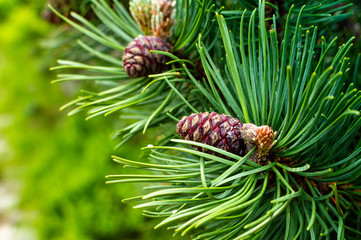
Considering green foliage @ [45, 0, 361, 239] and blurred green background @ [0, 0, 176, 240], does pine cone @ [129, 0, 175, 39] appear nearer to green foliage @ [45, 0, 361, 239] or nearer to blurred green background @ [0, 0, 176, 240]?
green foliage @ [45, 0, 361, 239]

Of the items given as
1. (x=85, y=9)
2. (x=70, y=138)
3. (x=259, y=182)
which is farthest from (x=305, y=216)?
(x=70, y=138)

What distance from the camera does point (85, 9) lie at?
562mm

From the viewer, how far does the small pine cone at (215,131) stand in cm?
27

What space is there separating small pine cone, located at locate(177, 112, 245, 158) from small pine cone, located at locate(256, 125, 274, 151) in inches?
0.7

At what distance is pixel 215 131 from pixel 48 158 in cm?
174

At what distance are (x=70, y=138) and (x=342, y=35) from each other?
161cm

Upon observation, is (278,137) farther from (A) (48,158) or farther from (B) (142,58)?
(A) (48,158)

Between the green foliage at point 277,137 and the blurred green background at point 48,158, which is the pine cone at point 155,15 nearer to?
Result: the green foliage at point 277,137

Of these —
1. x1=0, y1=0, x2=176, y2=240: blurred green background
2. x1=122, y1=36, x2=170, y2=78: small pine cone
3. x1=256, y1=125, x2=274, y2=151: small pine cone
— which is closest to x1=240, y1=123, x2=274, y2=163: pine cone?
x1=256, y1=125, x2=274, y2=151: small pine cone

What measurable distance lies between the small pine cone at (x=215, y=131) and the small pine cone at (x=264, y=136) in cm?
2

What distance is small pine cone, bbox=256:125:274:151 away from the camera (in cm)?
27

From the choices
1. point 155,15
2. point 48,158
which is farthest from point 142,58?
point 48,158

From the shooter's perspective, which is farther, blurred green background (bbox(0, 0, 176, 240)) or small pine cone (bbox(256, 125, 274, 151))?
blurred green background (bbox(0, 0, 176, 240))

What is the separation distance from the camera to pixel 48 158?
1.85m
